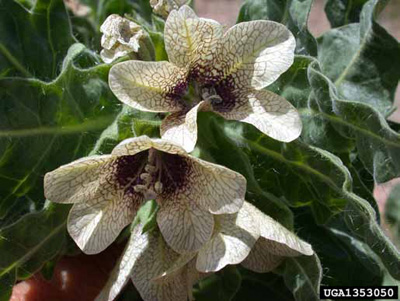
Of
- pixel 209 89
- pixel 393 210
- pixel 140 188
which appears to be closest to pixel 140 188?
pixel 140 188

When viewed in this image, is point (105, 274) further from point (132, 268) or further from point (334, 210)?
point (334, 210)

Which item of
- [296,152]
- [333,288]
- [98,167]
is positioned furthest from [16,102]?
[333,288]

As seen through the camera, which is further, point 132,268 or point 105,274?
point 105,274

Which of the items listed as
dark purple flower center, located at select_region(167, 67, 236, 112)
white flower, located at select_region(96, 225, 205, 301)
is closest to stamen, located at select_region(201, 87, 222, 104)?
dark purple flower center, located at select_region(167, 67, 236, 112)

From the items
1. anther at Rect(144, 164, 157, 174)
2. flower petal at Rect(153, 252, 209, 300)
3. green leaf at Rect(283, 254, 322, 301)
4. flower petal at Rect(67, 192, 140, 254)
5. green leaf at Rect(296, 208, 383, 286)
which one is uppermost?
anther at Rect(144, 164, 157, 174)

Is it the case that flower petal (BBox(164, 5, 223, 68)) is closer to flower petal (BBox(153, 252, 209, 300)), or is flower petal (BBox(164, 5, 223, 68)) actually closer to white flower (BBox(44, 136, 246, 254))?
→ white flower (BBox(44, 136, 246, 254))

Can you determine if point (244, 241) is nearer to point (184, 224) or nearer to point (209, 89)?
point (184, 224)
